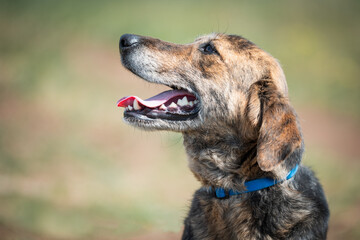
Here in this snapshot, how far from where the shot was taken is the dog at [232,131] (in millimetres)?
3658

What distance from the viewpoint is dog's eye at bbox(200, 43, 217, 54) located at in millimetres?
4242

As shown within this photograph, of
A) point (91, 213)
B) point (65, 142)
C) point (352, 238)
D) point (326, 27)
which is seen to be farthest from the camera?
point (326, 27)

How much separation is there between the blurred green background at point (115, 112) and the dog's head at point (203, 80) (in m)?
0.79

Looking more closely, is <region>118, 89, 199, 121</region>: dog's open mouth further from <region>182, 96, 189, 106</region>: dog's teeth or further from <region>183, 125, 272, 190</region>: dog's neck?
<region>183, 125, 272, 190</region>: dog's neck

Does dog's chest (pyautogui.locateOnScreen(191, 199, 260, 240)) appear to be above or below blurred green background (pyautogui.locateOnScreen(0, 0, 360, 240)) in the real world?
below

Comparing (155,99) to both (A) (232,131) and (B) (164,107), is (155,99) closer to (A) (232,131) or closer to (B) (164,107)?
(B) (164,107)

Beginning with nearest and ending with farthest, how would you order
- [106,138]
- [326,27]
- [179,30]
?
[106,138] < [179,30] < [326,27]

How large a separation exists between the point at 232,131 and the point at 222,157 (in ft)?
0.85

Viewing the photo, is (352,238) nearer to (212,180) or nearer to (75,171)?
(212,180)

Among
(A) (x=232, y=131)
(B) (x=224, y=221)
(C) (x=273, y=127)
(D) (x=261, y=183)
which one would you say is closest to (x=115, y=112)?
(A) (x=232, y=131)

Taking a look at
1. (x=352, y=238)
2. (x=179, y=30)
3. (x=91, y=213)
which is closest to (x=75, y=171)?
(x=91, y=213)

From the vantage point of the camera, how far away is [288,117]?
11.8ft

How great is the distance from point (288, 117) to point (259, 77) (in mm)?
625

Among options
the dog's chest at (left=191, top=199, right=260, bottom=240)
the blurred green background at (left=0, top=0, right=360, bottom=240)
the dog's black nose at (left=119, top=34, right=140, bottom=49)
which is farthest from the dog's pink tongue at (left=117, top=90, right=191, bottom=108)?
the dog's chest at (left=191, top=199, right=260, bottom=240)
